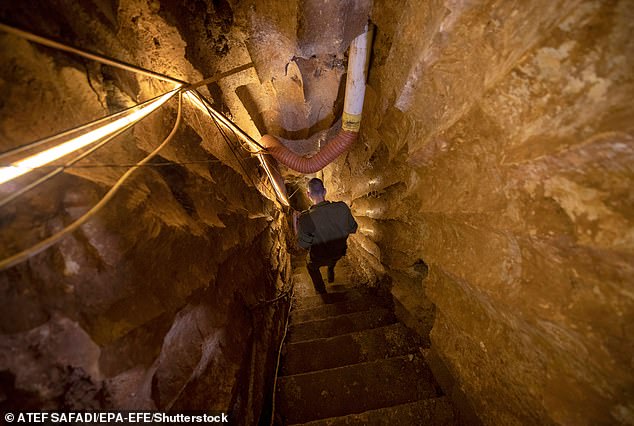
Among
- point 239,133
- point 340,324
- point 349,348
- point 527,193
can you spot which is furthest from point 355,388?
point 239,133

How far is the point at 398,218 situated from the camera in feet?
9.20

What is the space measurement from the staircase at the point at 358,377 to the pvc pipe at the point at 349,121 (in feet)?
8.25

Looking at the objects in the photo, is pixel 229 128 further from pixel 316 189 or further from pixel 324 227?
pixel 324 227

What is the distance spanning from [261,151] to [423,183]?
2573mm

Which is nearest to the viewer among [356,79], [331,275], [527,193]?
[527,193]

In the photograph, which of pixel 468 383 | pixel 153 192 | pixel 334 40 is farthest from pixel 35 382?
pixel 334 40

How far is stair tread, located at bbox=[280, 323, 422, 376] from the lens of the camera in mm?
2578

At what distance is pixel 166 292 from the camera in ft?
4.64

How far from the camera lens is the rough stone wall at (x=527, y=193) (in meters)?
0.81

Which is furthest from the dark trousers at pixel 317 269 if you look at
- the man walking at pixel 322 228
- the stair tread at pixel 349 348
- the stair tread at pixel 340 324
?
the stair tread at pixel 349 348

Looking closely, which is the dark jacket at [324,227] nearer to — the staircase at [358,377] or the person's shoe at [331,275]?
the person's shoe at [331,275]

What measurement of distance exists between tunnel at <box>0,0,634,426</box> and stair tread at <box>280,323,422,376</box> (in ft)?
0.12

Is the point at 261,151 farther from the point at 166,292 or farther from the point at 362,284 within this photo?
the point at 362,284

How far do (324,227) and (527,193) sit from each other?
2.86 metres
